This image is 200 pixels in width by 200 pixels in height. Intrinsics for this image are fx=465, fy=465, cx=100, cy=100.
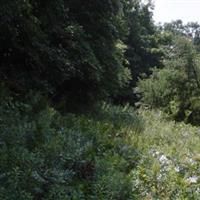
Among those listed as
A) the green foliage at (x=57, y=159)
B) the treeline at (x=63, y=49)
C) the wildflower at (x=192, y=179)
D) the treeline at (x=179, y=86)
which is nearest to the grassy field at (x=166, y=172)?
the wildflower at (x=192, y=179)

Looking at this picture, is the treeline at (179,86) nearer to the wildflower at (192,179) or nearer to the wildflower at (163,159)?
the wildflower at (163,159)

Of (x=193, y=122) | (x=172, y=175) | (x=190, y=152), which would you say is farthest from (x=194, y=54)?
(x=172, y=175)

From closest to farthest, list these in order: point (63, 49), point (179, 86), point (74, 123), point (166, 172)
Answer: point (166, 172) < point (74, 123) < point (63, 49) < point (179, 86)

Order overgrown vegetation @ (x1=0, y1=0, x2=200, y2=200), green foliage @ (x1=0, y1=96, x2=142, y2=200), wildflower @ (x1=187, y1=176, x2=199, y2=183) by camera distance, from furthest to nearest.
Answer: wildflower @ (x1=187, y1=176, x2=199, y2=183), overgrown vegetation @ (x1=0, y1=0, x2=200, y2=200), green foliage @ (x1=0, y1=96, x2=142, y2=200)

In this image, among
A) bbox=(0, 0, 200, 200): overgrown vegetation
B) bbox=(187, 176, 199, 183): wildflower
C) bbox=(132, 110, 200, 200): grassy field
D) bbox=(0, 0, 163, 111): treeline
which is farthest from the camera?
bbox=(0, 0, 163, 111): treeline

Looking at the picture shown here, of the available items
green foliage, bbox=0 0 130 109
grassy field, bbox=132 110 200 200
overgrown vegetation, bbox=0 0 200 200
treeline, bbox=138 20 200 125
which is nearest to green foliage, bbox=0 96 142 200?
overgrown vegetation, bbox=0 0 200 200

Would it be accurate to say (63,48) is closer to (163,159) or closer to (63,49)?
(63,49)

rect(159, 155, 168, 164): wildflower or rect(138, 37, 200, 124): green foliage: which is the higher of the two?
rect(138, 37, 200, 124): green foliage

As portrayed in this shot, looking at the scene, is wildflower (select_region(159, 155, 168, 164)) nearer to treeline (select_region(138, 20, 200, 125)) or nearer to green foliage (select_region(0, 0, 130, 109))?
green foliage (select_region(0, 0, 130, 109))

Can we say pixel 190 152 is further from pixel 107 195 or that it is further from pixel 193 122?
pixel 193 122

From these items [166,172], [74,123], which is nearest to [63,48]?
[74,123]

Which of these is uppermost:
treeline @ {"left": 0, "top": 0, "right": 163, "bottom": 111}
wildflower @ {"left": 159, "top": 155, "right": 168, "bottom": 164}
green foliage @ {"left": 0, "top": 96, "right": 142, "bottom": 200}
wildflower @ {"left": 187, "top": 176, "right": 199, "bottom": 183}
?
treeline @ {"left": 0, "top": 0, "right": 163, "bottom": 111}

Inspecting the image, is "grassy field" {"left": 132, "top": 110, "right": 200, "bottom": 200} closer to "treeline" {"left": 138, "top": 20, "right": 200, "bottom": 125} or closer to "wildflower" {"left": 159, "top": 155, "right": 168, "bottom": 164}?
"wildflower" {"left": 159, "top": 155, "right": 168, "bottom": 164}

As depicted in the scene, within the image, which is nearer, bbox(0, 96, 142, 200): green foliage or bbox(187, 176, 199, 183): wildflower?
bbox(0, 96, 142, 200): green foliage
